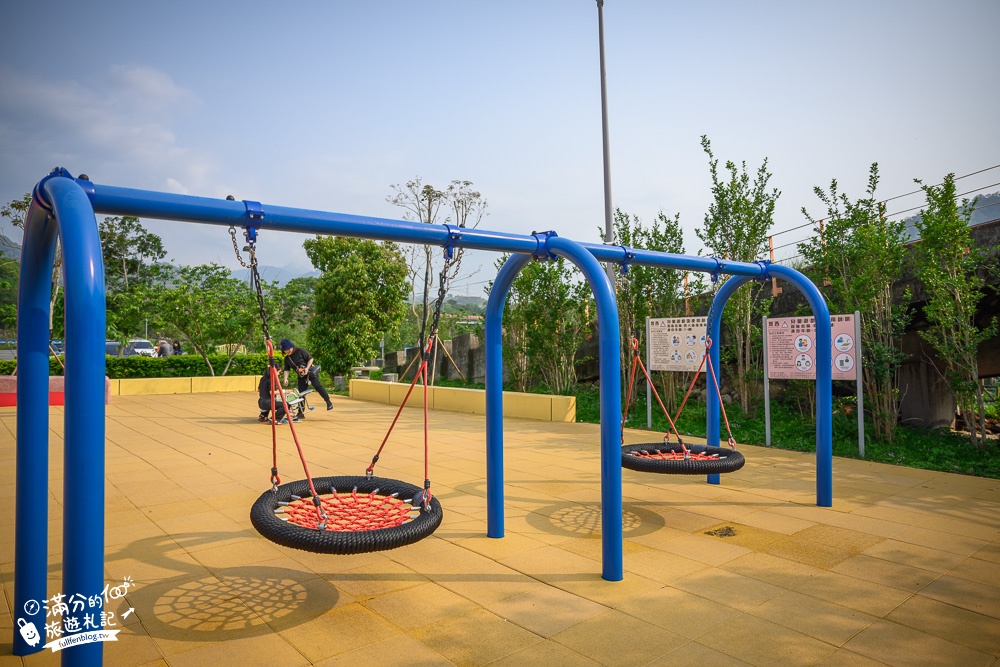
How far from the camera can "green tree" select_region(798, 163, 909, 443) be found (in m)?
8.18

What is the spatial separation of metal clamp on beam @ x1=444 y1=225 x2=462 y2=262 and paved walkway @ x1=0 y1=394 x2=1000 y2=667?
1890mm

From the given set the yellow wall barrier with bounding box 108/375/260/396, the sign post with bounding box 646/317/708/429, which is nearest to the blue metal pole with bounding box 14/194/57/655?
Answer: the sign post with bounding box 646/317/708/429

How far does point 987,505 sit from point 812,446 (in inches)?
119

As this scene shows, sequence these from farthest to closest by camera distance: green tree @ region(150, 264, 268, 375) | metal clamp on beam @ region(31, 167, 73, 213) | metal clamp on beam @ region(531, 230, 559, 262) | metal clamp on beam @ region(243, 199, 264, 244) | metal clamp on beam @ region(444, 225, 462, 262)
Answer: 1. green tree @ region(150, 264, 268, 375)
2. metal clamp on beam @ region(531, 230, 559, 262)
3. metal clamp on beam @ region(444, 225, 462, 262)
4. metal clamp on beam @ region(243, 199, 264, 244)
5. metal clamp on beam @ region(31, 167, 73, 213)

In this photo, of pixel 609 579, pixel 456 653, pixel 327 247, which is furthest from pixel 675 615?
pixel 327 247

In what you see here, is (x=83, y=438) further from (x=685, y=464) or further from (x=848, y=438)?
(x=848, y=438)

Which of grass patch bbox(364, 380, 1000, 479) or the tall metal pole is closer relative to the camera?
grass patch bbox(364, 380, 1000, 479)

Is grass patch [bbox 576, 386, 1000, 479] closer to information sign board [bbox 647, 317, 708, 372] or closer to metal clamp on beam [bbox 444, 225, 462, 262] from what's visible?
information sign board [bbox 647, 317, 708, 372]

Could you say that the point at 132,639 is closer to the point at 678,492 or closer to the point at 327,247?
the point at 678,492

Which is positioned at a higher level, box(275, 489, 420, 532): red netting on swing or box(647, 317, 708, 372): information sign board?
box(647, 317, 708, 372): information sign board

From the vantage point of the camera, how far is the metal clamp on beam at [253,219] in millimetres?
3279

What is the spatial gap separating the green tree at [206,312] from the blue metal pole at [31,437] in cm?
1704

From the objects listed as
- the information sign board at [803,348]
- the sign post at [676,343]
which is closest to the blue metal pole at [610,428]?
the information sign board at [803,348]

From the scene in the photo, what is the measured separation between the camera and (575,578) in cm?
374
